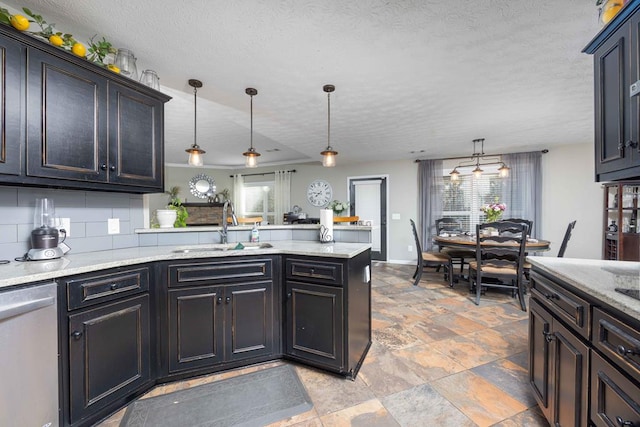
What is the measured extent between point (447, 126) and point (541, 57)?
1.56 meters

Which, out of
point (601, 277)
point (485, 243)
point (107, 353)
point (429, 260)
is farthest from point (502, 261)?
point (107, 353)

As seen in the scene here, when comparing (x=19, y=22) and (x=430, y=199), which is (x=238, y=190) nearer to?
(x=430, y=199)

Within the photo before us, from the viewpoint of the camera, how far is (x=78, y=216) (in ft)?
6.09

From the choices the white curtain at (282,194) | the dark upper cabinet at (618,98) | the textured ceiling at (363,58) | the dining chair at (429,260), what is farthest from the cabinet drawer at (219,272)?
the white curtain at (282,194)

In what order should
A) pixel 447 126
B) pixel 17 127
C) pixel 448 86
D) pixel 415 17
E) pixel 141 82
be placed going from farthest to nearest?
pixel 447 126 < pixel 448 86 < pixel 141 82 < pixel 415 17 < pixel 17 127

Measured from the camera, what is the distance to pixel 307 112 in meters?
3.02

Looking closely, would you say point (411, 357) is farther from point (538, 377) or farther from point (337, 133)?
point (337, 133)

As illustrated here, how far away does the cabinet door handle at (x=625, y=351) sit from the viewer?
768mm

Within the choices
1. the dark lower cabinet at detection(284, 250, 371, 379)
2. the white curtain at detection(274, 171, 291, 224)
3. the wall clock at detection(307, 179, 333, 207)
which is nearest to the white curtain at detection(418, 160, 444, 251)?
the wall clock at detection(307, 179, 333, 207)

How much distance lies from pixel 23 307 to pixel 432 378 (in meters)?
2.32

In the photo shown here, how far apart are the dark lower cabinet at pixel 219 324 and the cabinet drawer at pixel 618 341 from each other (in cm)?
169

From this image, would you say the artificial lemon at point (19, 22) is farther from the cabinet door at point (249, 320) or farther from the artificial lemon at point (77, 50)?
the cabinet door at point (249, 320)

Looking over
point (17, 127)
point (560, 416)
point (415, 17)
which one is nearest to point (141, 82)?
point (17, 127)

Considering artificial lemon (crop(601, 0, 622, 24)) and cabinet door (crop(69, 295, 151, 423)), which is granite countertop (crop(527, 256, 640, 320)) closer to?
artificial lemon (crop(601, 0, 622, 24))
